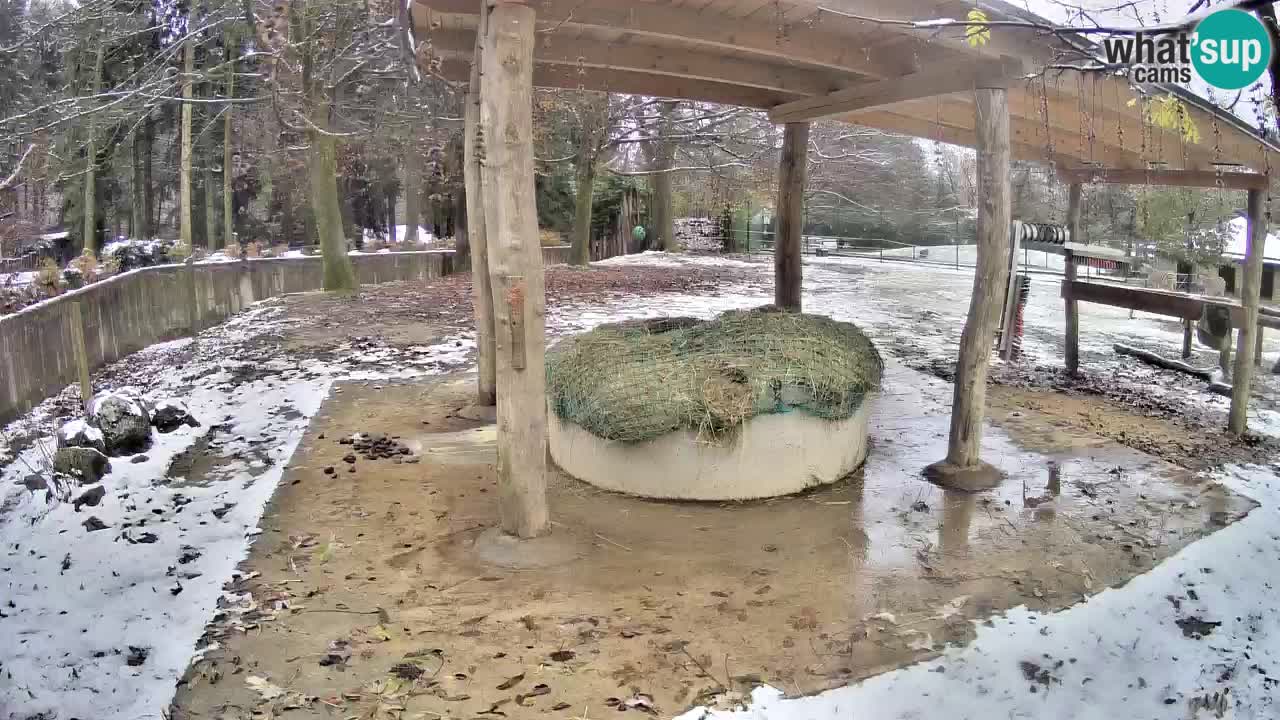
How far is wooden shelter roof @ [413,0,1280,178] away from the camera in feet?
20.0

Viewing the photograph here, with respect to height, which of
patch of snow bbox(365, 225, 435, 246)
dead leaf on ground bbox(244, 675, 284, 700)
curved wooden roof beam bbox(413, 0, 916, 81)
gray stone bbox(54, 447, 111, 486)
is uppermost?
curved wooden roof beam bbox(413, 0, 916, 81)

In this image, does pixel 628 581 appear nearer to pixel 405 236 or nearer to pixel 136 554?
pixel 136 554

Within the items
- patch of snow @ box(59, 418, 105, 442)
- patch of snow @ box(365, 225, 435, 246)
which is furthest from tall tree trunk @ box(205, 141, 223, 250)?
patch of snow @ box(59, 418, 105, 442)

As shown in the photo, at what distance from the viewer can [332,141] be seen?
17.1 meters

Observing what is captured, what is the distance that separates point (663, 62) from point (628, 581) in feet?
16.0

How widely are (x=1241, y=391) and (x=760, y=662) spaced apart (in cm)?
668

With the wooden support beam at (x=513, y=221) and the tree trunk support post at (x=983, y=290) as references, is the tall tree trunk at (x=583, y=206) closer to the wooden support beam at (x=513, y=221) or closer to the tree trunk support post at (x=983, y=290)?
the tree trunk support post at (x=983, y=290)

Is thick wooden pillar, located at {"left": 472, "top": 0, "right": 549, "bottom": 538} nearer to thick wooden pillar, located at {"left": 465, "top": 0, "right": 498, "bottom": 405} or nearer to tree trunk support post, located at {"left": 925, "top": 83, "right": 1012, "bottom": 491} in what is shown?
thick wooden pillar, located at {"left": 465, "top": 0, "right": 498, "bottom": 405}

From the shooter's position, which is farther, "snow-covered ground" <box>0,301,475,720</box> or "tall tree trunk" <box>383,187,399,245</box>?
"tall tree trunk" <box>383,187,399,245</box>

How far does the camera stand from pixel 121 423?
7.20 m

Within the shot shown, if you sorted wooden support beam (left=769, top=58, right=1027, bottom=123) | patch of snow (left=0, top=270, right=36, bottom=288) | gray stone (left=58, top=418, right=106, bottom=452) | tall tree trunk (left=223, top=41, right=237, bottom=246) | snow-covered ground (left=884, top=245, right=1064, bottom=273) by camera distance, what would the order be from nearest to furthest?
wooden support beam (left=769, top=58, right=1027, bottom=123) → gray stone (left=58, top=418, right=106, bottom=452) → patch of snow (left=0, top=270, right=36, bottom=288) → tall tree trunk (left=223, top=41, right=237, bottom=246) → snow-covered ground (left=884, top=245, right=1064, bottom=273)

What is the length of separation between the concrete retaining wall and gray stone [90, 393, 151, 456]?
152 centimetres


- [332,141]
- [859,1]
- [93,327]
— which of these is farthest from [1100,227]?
[93,327]

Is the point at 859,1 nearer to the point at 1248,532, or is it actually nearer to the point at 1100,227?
the point at 1248,532
